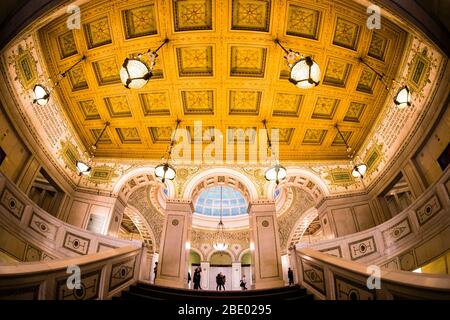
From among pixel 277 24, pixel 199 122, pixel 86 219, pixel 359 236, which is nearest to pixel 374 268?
pixel 359 236

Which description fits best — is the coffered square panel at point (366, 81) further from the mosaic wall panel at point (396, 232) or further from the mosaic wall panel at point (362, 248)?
the mosaic wall panel at point (362, 248)

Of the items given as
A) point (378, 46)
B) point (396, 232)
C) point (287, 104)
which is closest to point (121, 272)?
point (396, 232)

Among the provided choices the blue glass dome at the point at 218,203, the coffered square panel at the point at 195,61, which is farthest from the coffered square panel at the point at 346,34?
the blue glass dome at the point at 218,203

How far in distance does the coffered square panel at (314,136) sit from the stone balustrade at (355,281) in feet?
21.1

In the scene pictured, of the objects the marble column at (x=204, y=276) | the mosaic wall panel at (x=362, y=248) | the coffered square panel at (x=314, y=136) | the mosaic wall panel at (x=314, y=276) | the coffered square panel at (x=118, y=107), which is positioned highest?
the coffered square panel at (x=118, y=107)

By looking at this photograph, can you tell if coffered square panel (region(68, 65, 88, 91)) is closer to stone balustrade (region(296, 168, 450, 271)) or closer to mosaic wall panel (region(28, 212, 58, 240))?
mosaic wall panel (region(28, 212, 58, 240))

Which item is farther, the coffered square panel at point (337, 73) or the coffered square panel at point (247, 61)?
the coffered square panel at point (337, 73)

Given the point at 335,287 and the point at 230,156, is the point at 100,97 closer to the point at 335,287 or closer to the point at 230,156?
the point at 230,156

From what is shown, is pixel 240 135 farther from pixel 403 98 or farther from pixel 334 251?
pixel 403 98

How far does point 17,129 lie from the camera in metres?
7.70

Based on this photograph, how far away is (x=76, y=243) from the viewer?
28.4 ft

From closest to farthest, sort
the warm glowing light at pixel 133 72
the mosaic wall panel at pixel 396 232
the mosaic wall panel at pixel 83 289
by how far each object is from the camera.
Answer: the mosaic wall panel at pixel 83 289 < the warm glowing light at pixel 133 72 < the mosaic wall panel at pixel 396 232

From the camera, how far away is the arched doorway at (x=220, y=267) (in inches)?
771

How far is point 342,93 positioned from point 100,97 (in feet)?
28.8
